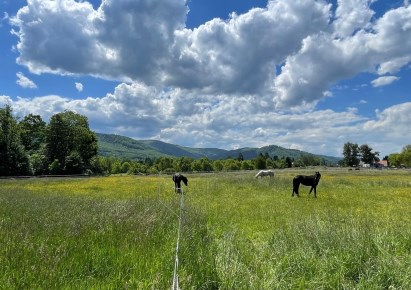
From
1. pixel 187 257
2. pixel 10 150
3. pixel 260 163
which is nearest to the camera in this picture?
pixel 187 257

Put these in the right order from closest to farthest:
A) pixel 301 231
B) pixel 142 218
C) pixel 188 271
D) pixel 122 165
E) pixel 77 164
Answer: pixel 188 271 → pixel 301 231 → pixel 142 218 → pixel 77 164 → pixel 122 165

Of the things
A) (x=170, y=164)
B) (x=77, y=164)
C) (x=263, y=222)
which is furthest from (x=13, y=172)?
(x=170, y=164)

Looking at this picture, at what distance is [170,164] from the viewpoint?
19875cm

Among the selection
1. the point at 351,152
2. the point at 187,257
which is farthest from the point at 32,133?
the point at 351,152

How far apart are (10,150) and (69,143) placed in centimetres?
1919

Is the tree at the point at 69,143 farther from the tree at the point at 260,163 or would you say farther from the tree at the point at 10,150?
the tree at the point at 260,163

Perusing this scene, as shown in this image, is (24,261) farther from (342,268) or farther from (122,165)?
(122,165)

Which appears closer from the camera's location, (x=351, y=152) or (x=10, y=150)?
(x=10, y=150)

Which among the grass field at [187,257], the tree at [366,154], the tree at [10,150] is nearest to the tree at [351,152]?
the tree at [366,154]

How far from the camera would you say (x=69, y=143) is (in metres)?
90.4

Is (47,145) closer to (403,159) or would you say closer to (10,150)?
(10,150)

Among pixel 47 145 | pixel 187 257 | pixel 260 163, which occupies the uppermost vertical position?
pixel 47 145

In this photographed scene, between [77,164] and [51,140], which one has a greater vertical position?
[51,140]

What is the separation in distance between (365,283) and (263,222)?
24.0 ft
